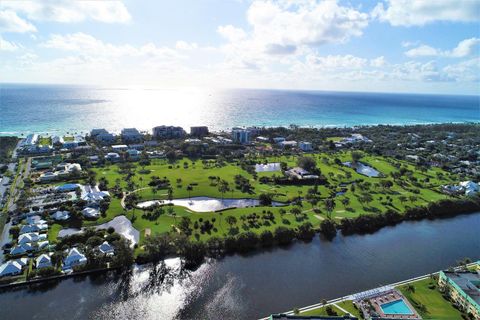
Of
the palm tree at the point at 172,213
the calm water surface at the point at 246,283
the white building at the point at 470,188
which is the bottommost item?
the calm water surface at the point at 246,283

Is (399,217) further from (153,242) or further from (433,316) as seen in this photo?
(153,242)

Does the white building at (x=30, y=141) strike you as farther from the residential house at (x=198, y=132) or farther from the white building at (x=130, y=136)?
the residential house at (x=198, y=132)

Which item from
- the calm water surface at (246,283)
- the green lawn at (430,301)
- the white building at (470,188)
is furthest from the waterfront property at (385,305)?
the white building at (470,188)

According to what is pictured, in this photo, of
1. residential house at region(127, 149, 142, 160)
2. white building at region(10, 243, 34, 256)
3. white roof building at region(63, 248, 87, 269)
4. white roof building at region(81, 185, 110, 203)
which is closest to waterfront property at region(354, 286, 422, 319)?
white roof building at region(63, 248, 87, 269)

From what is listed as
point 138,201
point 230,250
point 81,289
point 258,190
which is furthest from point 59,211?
point 258,190

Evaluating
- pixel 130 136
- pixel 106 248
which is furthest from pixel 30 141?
pixel 106 248

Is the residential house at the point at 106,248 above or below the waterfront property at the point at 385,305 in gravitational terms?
below

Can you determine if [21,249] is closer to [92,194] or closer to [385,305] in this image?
[92,194]

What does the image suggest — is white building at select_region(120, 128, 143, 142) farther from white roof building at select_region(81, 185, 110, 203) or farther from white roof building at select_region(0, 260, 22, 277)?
white roof building at select_region(0, 260, 22, 277)
